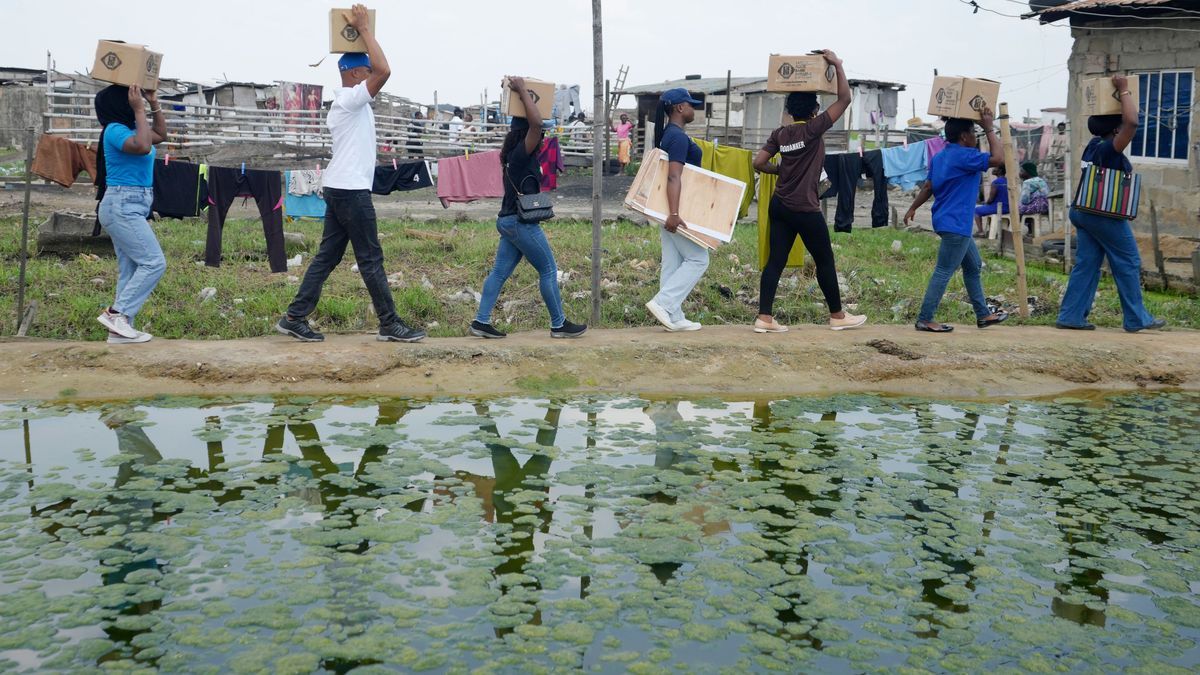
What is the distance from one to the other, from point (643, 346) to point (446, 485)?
8.00 feet

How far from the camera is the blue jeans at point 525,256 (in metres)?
6.97

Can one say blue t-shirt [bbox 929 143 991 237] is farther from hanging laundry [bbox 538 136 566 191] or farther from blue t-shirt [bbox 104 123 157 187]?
blue t-shirt [bbox 104 123 157 187]

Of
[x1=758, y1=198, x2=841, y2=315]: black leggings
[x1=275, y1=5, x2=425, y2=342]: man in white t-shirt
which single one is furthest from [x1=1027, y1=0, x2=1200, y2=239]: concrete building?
[x1=275, y1=5, x2=425, y2=342]: man in white t-shirt

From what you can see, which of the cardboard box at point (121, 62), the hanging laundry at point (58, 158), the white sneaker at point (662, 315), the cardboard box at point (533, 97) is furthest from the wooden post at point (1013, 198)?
the hanging laundry at point (58, 158)

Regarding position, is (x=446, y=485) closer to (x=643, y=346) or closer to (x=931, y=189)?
(x=643, y=346)

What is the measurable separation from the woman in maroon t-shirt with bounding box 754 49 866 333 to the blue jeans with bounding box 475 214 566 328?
1.43 meters

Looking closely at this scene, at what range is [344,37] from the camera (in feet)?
20.8

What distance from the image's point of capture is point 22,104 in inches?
1054

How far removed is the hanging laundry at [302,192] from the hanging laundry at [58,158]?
7.39 ft

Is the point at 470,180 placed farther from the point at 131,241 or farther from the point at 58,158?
the point at 131,241

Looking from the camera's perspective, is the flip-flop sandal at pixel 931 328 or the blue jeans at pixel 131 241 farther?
the flip-flop sandal at pixel 931 328

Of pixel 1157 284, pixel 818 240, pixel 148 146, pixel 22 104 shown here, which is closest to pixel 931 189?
pixel 818 240

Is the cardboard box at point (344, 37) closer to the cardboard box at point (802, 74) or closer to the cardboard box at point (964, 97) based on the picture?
the cardboard box at point (802, 74)

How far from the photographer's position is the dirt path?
6.36 m
